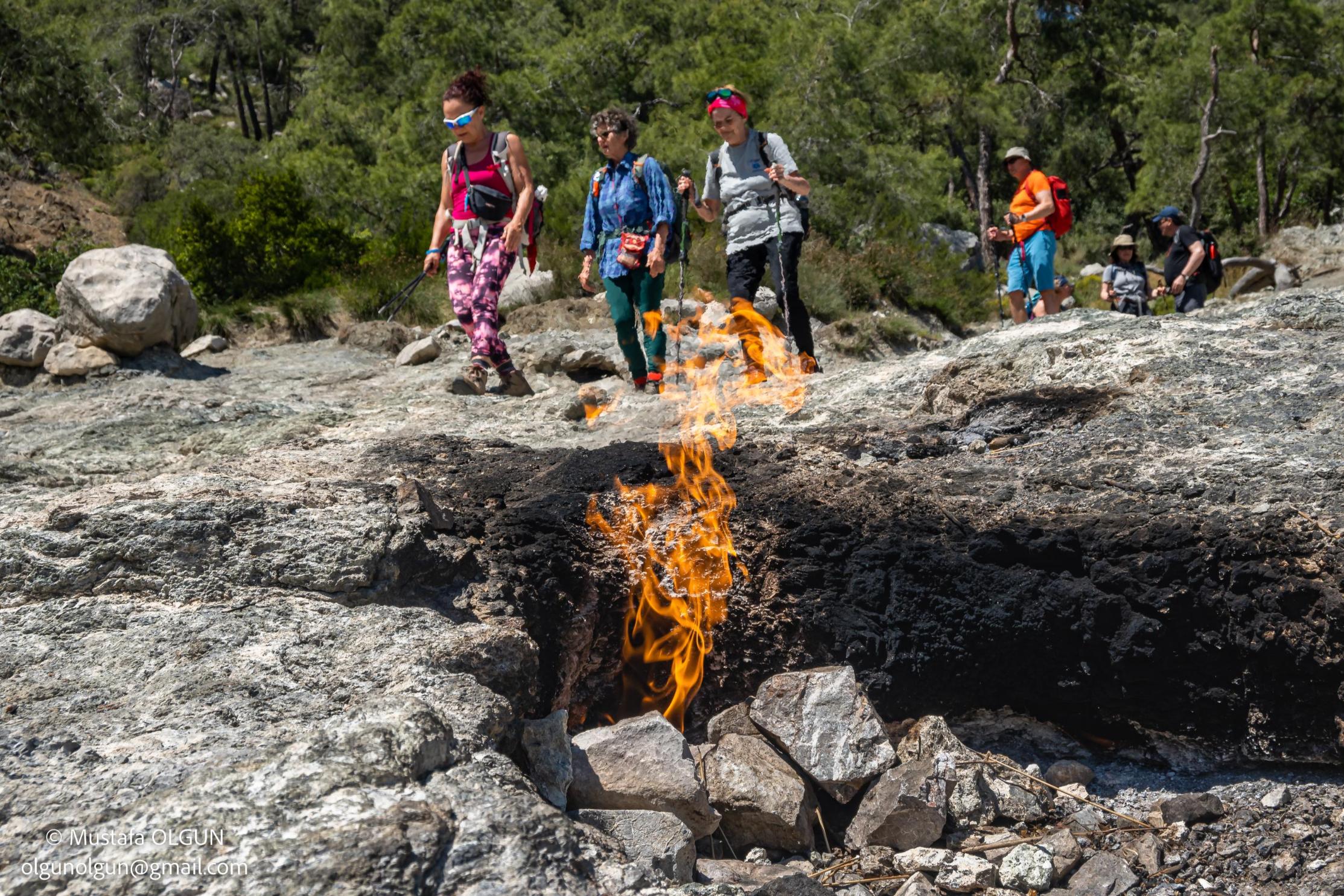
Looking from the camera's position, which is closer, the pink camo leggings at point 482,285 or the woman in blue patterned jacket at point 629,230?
the woman in blue patterned jacket at point 629,230

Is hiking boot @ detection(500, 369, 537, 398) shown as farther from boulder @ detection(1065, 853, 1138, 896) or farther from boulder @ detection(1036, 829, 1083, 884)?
boulder @ detection(1065, 853, 1138, 896)

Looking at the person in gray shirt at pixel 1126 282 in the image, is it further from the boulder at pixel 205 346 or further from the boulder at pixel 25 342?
the boulder at pixel 25 342

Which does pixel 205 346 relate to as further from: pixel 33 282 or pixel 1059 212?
pixel 1059 212

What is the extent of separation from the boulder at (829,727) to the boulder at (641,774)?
0.37 metres

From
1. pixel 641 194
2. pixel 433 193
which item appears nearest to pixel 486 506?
pixel 641 194

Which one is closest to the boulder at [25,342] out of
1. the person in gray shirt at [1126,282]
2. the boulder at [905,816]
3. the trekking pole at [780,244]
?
the trekking pole at [780,244]

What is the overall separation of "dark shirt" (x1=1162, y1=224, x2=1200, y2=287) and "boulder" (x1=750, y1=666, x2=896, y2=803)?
21.0 feet

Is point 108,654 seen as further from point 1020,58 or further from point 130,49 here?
point 130,49

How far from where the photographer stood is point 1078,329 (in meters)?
5.54

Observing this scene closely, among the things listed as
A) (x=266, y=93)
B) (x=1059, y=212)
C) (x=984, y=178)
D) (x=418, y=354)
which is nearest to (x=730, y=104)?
(x=1059, y=212)

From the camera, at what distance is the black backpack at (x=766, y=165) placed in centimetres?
615

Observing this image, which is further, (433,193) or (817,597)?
(433,193)

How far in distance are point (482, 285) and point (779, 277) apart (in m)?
1.83

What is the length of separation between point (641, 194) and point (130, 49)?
123 feet
